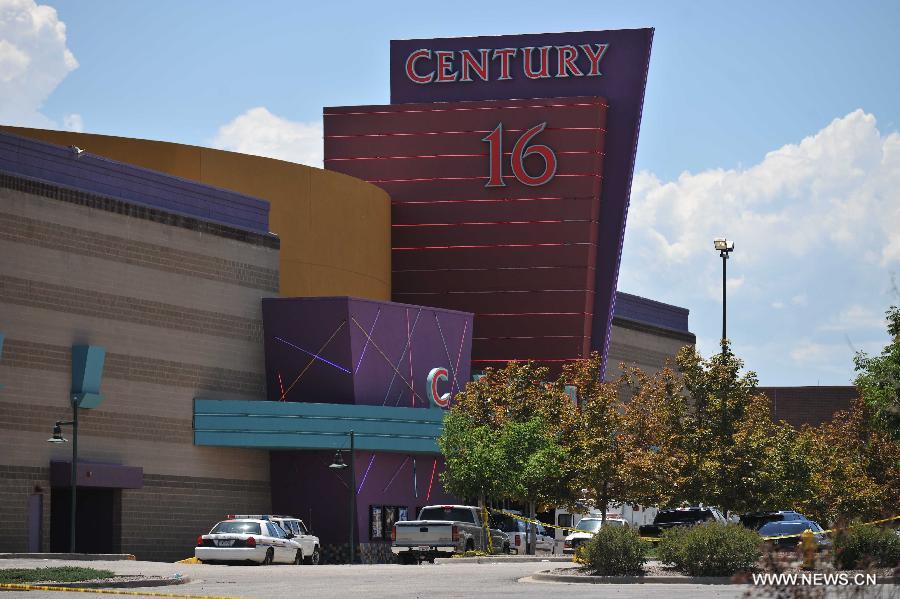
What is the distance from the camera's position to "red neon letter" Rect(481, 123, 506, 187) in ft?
248

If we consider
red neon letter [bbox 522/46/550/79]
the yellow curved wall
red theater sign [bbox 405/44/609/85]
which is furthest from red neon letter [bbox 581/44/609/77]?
the yellow curved wall

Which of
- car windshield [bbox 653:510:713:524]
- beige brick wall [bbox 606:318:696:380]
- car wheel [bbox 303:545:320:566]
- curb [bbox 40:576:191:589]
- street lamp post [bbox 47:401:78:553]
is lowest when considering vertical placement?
car wheel [bbox 303:545:320:566]

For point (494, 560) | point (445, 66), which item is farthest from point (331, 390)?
point (445, 66)

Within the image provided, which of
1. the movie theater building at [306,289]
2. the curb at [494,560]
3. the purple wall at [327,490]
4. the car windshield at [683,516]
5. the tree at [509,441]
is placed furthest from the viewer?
the purple wall at [327,490]

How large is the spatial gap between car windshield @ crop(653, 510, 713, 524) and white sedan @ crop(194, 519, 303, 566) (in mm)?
11965

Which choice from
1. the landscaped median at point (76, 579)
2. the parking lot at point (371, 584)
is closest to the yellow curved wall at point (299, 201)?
the parking lot at point (371, 584)

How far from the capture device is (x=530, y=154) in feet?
247

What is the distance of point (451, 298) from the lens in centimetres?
7612

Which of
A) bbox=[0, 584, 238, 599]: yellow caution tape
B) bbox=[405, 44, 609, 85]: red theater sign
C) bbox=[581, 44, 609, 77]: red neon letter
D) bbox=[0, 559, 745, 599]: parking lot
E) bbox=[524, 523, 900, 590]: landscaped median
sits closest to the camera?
bbox=[0, 584, 238, 599]: yellow caution tape

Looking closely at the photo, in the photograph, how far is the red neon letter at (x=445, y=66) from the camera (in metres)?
77.6

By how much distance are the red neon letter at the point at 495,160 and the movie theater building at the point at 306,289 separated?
121mm

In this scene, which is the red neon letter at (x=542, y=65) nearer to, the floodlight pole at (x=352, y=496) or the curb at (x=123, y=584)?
the floodlight pole at (x=352, y=496)

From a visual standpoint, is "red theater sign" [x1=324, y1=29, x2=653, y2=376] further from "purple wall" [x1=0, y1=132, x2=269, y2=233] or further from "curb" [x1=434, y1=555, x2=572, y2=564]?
"curb" [x1=434, y1=555, x2=572, y2=564]

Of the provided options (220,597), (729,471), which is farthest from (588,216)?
(220,597)
